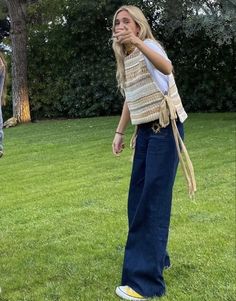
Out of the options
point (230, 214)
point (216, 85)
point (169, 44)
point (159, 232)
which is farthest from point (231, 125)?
point (159, 232)

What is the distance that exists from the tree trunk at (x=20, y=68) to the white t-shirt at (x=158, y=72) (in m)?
15.6

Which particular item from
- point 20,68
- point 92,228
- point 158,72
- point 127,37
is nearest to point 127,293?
point 158,72

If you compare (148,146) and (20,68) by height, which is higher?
(20,68)

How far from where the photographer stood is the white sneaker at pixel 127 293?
11.8 ft

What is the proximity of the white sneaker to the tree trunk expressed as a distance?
51.6 ft

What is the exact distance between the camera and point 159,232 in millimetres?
3543

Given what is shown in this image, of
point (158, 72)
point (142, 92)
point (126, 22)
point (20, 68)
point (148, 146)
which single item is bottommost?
point (148, 146)

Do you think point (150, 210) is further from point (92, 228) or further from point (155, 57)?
point (92, 228)

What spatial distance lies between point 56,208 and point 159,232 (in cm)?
300

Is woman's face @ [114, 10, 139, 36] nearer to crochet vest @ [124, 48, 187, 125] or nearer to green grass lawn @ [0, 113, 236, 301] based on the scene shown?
crochet vest @ [124, 48, 187, 125]

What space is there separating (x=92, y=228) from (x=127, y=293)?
1.83 m

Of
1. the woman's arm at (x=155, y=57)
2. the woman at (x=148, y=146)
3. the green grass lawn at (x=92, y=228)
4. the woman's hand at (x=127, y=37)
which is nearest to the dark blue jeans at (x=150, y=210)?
the woman at (x=148, y=146)

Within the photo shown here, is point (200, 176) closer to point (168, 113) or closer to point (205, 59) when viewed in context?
point (168, 113)

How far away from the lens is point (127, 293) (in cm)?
362
